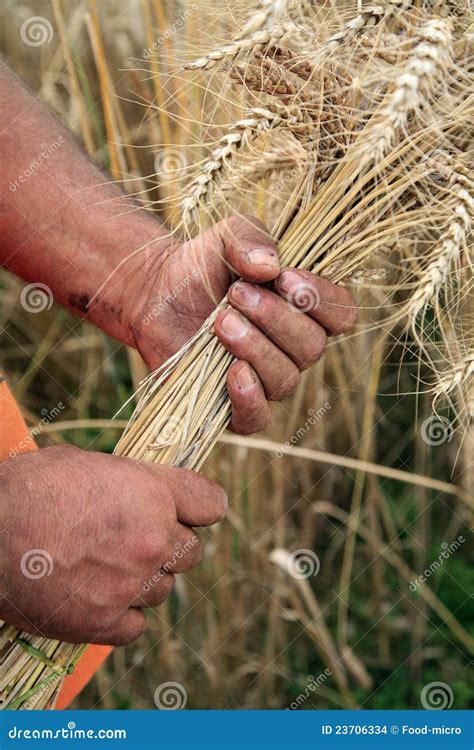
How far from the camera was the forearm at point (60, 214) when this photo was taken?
1.15 m

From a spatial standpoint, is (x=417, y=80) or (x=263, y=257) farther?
(x=263, y=257)

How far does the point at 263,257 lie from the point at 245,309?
0.22 ft

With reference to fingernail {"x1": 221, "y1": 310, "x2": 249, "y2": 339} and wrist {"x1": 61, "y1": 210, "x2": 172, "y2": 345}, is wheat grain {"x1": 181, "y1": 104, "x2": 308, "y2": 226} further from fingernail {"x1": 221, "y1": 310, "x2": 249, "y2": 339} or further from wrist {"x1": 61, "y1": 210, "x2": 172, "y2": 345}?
wrist {"x1": 61, "y1": 210, "x2": 172, "y2": 345}

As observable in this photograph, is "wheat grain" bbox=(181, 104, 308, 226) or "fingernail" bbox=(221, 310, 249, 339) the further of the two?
"fingernail" bbox=(221, 310, 249, 339)

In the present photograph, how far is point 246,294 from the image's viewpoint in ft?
3.22

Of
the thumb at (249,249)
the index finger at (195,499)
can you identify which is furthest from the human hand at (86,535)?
the thumb at (249,249)

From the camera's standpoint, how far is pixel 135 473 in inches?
37.6

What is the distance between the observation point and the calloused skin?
94cm

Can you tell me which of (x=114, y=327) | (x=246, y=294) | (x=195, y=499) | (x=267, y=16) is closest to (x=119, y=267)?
(x=114, y=327)

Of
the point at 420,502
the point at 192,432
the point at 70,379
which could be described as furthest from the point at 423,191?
the point at 70,379

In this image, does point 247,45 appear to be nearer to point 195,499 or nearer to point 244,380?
point 244,380

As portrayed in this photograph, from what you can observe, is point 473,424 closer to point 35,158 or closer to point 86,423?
point 86,423

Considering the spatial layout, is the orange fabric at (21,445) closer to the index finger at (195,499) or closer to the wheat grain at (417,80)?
the index finger at (195,499)

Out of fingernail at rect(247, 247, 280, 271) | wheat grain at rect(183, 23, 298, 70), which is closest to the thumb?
fingernail at rect(247, 247, 280, 271)
